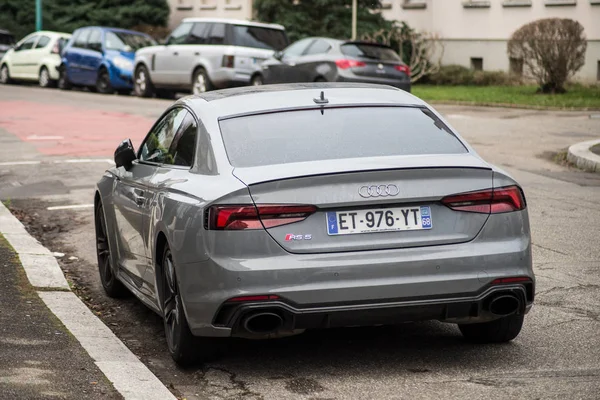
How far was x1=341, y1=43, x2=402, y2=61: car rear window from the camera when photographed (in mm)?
27188

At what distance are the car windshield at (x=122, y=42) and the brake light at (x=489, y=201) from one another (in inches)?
1154

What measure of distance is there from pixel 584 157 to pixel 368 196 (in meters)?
10.9

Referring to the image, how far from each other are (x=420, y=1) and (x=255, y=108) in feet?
117

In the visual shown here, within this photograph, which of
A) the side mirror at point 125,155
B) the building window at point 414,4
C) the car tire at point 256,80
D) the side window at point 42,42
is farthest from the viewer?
the building window at point 414,4

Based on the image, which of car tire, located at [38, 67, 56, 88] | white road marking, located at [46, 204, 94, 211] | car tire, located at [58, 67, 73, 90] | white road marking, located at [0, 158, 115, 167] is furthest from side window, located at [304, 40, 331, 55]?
white road marking, located at [46, 204, 94, 211]

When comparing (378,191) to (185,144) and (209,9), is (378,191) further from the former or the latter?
(209,9)

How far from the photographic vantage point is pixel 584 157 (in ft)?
53.8

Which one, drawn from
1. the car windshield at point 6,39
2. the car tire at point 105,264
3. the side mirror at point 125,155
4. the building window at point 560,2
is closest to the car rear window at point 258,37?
the building window at point 560,2

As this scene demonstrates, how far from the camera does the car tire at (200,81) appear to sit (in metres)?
30.1

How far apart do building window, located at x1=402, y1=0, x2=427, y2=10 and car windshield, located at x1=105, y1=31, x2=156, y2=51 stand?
10.3m

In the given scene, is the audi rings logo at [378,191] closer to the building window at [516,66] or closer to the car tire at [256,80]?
the car tire at [256,80]

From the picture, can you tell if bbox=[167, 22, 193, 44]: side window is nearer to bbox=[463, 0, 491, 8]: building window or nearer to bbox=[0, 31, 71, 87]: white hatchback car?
bbox=[0, 31, 71, 87]: white hatchback car

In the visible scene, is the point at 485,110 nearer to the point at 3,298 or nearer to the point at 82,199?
the point at 82,199

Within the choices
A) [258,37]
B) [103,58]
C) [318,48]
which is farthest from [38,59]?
[318,48]
